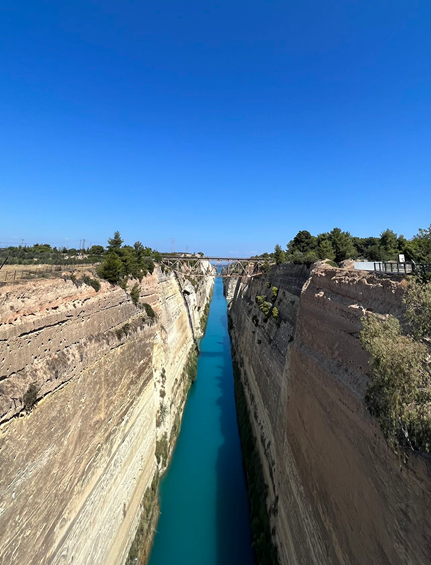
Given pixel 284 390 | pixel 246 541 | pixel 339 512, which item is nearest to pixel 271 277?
pixel 284 390

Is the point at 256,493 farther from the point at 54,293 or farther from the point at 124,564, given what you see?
the point at 54,293

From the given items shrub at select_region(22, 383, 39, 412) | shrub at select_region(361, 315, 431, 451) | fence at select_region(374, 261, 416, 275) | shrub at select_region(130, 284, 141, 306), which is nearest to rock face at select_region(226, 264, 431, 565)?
shrub at select_region(361, 315, 431, 451)

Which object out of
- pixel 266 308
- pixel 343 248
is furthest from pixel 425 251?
pixel 343 248

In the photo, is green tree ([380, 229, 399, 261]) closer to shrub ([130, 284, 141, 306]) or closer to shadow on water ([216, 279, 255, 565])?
shadow on water ([216, 279, 255, 565])

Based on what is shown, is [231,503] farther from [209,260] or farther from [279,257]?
[209,260]

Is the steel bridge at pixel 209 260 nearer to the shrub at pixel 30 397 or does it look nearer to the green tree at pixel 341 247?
the green tree at pixel 341 247

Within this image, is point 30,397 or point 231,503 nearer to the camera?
point 30,397
